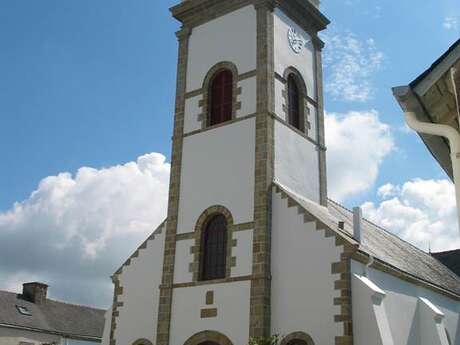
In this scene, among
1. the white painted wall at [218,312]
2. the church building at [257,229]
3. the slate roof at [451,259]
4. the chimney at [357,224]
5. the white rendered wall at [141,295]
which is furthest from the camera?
the slate roof at [451,259]

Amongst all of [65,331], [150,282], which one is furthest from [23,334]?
[150,282]

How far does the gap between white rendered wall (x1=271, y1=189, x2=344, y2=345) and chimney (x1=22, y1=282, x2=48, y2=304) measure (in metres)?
26.0

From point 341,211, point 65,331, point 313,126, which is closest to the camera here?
point 313,126

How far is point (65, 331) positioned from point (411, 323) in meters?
25.0

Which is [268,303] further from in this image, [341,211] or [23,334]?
[23,334]

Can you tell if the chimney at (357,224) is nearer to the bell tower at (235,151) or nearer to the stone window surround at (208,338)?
the bell tower at (235,151)

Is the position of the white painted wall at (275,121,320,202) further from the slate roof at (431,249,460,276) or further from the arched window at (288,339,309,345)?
the slate roof at (431,249,460,276)

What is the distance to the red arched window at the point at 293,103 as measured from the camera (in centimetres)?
2100

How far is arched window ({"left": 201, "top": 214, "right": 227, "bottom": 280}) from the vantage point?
18531 mm

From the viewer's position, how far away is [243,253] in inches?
704

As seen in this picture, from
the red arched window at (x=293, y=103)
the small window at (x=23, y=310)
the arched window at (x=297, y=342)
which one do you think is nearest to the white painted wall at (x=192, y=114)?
the red arched window at (x=293, y=103)

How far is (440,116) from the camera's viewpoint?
295 inches

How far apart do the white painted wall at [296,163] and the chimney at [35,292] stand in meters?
24.8

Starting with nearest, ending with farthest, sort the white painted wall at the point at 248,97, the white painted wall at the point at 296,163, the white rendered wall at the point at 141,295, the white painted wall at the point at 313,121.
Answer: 1. the white painted wall at the point at 296,163
2. the white rendered wall at the point at 141,295
3. the white painted wall at the point at 248,97
4. the white painted wall at the point at 313,121
